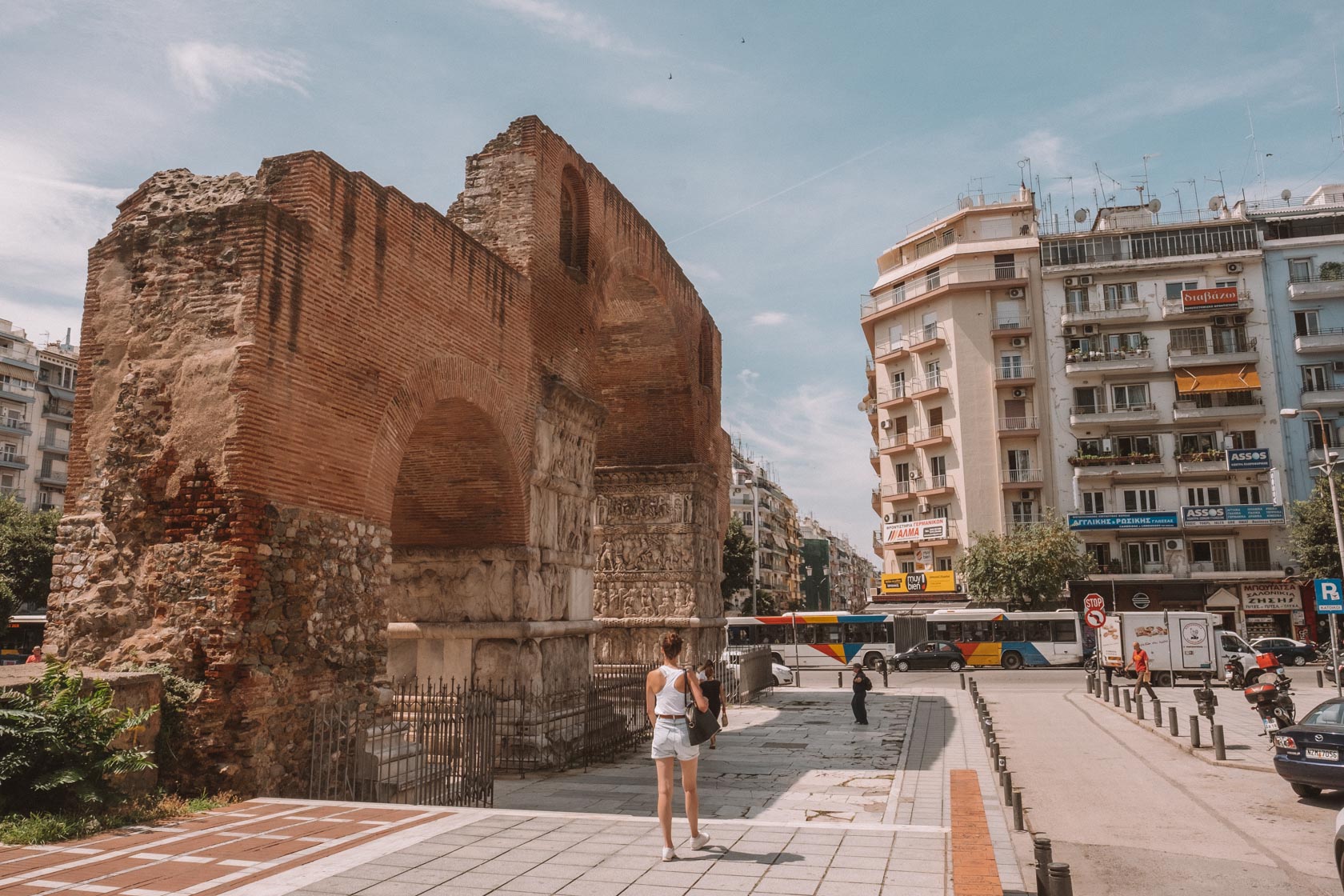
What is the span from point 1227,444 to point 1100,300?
26.0 feet

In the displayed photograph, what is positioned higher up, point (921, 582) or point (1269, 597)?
point (921, 582)

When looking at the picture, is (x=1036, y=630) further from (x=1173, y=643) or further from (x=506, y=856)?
(x=506, y=856)

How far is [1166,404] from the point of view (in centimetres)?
3916

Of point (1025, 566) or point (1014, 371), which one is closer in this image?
point (1025, 566)

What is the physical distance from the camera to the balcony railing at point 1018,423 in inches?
1576

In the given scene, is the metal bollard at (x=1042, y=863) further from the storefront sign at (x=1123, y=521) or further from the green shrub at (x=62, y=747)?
the storefront sign at (x=1123, y=521)

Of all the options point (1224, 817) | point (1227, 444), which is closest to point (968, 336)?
point (1227, 444)

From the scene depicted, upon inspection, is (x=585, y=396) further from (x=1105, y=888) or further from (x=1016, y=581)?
(x=1016, y=581)

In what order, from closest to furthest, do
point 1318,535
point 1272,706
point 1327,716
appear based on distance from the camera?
point 1327,716 < point 1272,706 < point 1318,535

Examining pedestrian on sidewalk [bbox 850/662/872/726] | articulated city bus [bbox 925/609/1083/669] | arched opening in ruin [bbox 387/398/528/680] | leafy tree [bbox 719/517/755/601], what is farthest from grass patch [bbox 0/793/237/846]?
leafy tree [bbox 719/517/755/601]

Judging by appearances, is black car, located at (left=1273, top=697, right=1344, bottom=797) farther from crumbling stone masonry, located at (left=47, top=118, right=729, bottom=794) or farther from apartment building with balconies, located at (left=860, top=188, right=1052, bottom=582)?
apartment building with balconies, located at (left=860, top=188, right=1052, bottom=582)

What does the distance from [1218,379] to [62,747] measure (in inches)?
1663

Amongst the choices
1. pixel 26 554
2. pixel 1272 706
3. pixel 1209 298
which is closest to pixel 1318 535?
pixel 1209 298

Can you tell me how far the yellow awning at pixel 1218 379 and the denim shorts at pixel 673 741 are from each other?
39.1 metres
